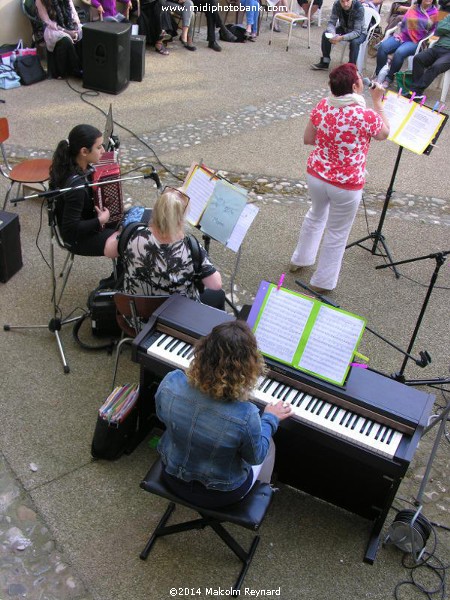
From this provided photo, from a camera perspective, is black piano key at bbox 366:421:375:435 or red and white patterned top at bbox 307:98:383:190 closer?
black piano key at bbox 366:421:375:435

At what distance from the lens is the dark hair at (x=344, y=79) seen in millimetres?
4121

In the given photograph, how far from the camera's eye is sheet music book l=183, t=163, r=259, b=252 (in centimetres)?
377

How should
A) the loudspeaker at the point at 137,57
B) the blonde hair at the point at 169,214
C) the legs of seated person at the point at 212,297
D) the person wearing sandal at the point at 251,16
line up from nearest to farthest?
1. the blonde hair at the point at 169,214
2. the legs of seated person at the point at 212,297
3. the loudspeaker at the point at 137,57
4. the person wearing sandal at the point at 251,16

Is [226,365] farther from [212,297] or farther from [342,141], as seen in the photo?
[342,141]

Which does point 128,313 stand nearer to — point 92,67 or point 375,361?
point 375,361

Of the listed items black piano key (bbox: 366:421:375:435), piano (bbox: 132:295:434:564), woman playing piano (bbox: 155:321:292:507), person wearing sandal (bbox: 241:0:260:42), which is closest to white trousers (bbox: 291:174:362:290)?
piano (bbox: 132:295:434:564)

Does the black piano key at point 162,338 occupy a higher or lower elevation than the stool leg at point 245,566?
higher

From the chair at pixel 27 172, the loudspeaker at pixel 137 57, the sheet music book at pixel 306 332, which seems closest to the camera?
the sheet music book at pixel 306 332

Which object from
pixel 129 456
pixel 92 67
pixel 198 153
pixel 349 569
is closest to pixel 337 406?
pixel 349 569

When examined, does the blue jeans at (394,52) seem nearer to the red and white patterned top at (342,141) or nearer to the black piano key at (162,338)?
the red and white patterned top at (342,141)

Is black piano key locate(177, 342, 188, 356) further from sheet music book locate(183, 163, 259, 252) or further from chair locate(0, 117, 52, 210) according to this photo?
chair locate(0, 117, 52, 210)

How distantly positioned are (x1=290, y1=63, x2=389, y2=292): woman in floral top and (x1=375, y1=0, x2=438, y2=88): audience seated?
576 cm

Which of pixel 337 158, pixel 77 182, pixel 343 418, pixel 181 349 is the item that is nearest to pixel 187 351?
pixel 181 349

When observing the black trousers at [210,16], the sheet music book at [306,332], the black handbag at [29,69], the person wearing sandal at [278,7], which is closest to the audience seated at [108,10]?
the black handbag at [29,69]
